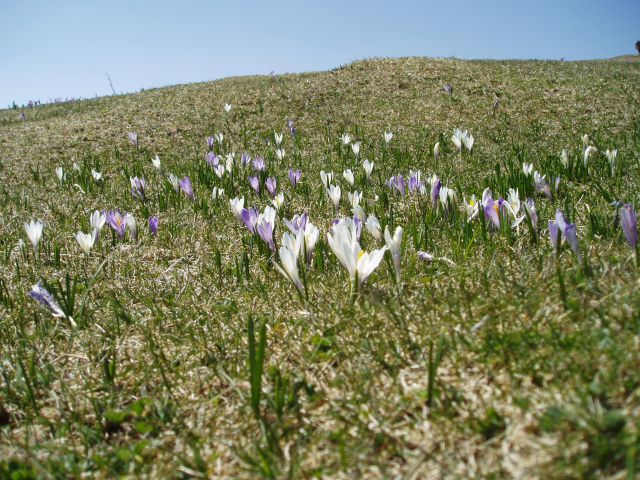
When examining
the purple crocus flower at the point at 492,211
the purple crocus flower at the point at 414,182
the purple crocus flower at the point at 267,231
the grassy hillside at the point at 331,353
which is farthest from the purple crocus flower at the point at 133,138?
the purple crocus flower at the point at 492,211

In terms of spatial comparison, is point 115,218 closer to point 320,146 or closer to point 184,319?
point 184,319

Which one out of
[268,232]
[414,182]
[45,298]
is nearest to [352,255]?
[268,232]

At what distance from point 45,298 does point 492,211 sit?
2.41 meters

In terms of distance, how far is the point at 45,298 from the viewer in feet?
7.53

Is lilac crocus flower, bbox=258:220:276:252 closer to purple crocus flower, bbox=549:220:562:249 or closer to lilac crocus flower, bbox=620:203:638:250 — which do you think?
purple crocus flower, bbox=549:220:562:249

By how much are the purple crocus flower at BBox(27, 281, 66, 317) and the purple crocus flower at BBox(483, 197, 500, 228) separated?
7.65ft

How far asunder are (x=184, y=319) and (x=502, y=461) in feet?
5.35

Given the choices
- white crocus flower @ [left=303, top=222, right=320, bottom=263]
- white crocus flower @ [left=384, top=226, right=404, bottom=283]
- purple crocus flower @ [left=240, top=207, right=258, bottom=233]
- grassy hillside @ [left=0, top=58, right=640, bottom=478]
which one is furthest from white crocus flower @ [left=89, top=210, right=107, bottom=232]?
white crocus flower @ [left=384, top=226, right=404, bottom=283]

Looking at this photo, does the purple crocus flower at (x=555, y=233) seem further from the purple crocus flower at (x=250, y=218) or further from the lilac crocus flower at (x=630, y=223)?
the purple crocus flower at (x=250, y=218)

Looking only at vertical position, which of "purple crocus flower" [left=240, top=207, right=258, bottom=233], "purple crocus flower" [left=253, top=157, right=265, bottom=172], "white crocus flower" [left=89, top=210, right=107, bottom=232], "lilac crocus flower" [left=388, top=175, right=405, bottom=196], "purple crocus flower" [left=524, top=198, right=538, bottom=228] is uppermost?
"purple crocus flower" [left=253, top=157, right=265, bottom=172]

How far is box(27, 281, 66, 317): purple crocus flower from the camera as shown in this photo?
7.40 ft

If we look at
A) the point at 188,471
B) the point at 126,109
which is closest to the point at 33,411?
the point at 188,471

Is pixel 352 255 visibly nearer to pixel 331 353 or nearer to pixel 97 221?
pixel 331 353

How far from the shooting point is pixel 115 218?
3355 millimetres
